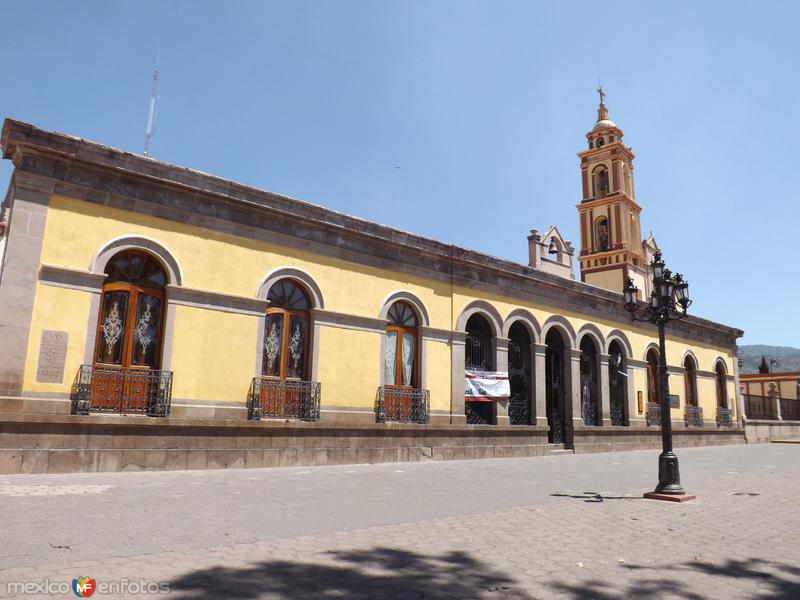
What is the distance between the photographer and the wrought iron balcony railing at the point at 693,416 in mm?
25750

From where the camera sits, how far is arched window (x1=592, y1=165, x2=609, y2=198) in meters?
34.5

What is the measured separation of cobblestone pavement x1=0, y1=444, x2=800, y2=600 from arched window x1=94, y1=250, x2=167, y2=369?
7.88 feet

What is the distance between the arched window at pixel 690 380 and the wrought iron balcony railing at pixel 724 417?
7.11 feet

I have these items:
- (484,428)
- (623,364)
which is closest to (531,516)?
(484,428)

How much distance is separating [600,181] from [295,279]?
2590 centimetres

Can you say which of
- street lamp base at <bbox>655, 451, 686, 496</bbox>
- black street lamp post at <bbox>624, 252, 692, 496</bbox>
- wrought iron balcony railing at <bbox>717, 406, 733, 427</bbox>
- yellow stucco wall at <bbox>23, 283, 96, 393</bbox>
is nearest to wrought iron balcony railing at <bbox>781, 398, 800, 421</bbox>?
wrought iron balcony railing at <bbox>717, 406, 733, 427</bbox>

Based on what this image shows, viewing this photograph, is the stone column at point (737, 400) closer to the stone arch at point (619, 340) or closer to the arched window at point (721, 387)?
the arched window at point (721, 387)

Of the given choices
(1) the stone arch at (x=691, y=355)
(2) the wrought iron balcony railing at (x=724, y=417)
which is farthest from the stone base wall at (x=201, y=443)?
(2) the wrought iron balcony railing at (x=724, y=417)

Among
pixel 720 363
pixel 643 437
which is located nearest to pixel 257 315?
pixel 643 437

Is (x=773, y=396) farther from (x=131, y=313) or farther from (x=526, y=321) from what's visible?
(x=131, y=313)

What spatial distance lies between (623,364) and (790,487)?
12142 mm

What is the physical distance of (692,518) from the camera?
25.5 ft

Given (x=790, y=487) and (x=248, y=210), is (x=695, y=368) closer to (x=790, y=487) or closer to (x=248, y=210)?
(x=790, y=487)

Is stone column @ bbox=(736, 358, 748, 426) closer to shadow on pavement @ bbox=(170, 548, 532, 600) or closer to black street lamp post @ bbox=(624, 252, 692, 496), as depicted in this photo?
black street lamp post @ bbox=(624, 252, 692, 496)
